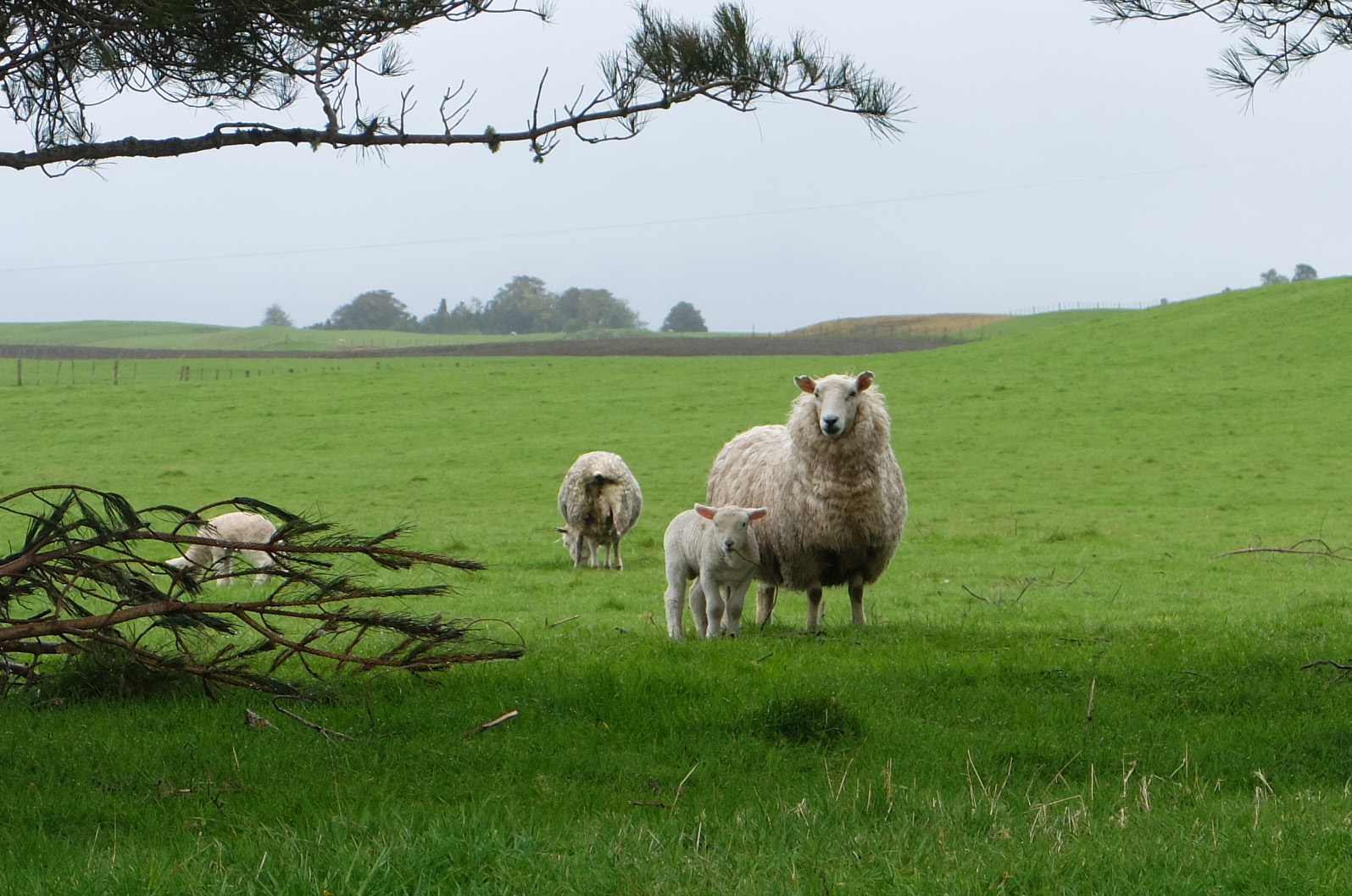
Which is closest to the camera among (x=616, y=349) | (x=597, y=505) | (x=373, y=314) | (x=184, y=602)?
(x=184, y=602)

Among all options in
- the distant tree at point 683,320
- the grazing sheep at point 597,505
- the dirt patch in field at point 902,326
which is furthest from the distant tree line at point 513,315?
the grazing sheep at point 597,505

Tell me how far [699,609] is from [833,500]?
58.3 inches

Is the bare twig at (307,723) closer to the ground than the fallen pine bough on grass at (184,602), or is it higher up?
closer to the ground

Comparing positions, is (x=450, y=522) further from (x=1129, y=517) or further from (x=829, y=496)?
(x=829, y=496)

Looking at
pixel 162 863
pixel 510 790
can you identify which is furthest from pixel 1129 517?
pixel 162 863

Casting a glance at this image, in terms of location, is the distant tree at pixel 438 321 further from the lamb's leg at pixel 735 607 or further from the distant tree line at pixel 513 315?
the lamb's leg at pixel 735 607

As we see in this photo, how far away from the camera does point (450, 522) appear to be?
24984 mm

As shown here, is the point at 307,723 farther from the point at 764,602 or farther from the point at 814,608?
the point at 764,602

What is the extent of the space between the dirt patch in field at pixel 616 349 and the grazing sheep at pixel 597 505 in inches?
1808

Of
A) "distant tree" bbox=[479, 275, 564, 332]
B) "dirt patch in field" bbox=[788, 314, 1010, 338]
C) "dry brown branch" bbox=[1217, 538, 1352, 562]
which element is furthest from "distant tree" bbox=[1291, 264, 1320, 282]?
"dry brown branch" bbox=[1217, 538, 1352, 562]

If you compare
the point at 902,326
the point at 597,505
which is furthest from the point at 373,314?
the point at 597,505

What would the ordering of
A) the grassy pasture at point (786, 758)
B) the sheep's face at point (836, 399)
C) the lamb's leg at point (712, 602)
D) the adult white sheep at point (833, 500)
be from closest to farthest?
the grassy pasture at point (786, 758) < the lamb's leg at point (712, 602) < the sheep's face at point (836, 399) < the adult white sheep at point (833, 500)

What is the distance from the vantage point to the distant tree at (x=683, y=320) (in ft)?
434

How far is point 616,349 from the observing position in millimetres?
68812
